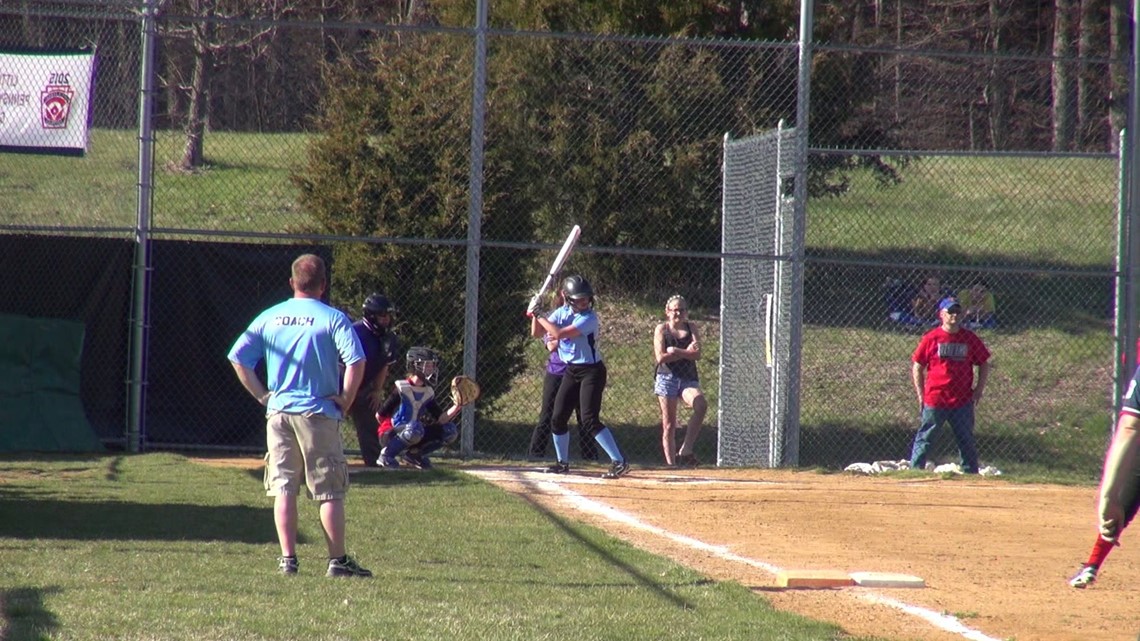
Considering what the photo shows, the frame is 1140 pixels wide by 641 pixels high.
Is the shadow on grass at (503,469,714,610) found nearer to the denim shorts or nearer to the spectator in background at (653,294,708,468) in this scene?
the spectator in background at (653,294,708,468)

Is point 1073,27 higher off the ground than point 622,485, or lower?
higher

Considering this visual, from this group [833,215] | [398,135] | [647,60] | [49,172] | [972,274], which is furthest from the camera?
[833,215]

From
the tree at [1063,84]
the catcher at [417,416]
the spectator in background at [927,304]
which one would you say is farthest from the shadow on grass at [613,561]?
the tree at [1063,84]

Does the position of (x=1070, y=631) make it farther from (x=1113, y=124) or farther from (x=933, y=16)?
(x=933, y=16)

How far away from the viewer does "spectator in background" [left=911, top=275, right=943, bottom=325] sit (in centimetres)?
1706

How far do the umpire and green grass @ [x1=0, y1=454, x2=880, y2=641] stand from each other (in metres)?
1.48

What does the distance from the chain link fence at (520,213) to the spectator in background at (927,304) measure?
9.6 inches

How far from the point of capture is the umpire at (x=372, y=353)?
11656 millimetres

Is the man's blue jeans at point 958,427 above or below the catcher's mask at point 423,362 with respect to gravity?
below

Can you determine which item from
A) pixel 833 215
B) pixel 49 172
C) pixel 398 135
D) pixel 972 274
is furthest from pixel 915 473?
pixel 833 215

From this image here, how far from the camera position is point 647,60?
61.2 feet

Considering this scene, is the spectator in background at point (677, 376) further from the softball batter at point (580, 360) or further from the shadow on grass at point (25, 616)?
the shadow on grass at point (25, 616)

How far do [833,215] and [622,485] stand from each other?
1557 centimetres

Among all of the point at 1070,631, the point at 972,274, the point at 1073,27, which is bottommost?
the point at 1070,631
